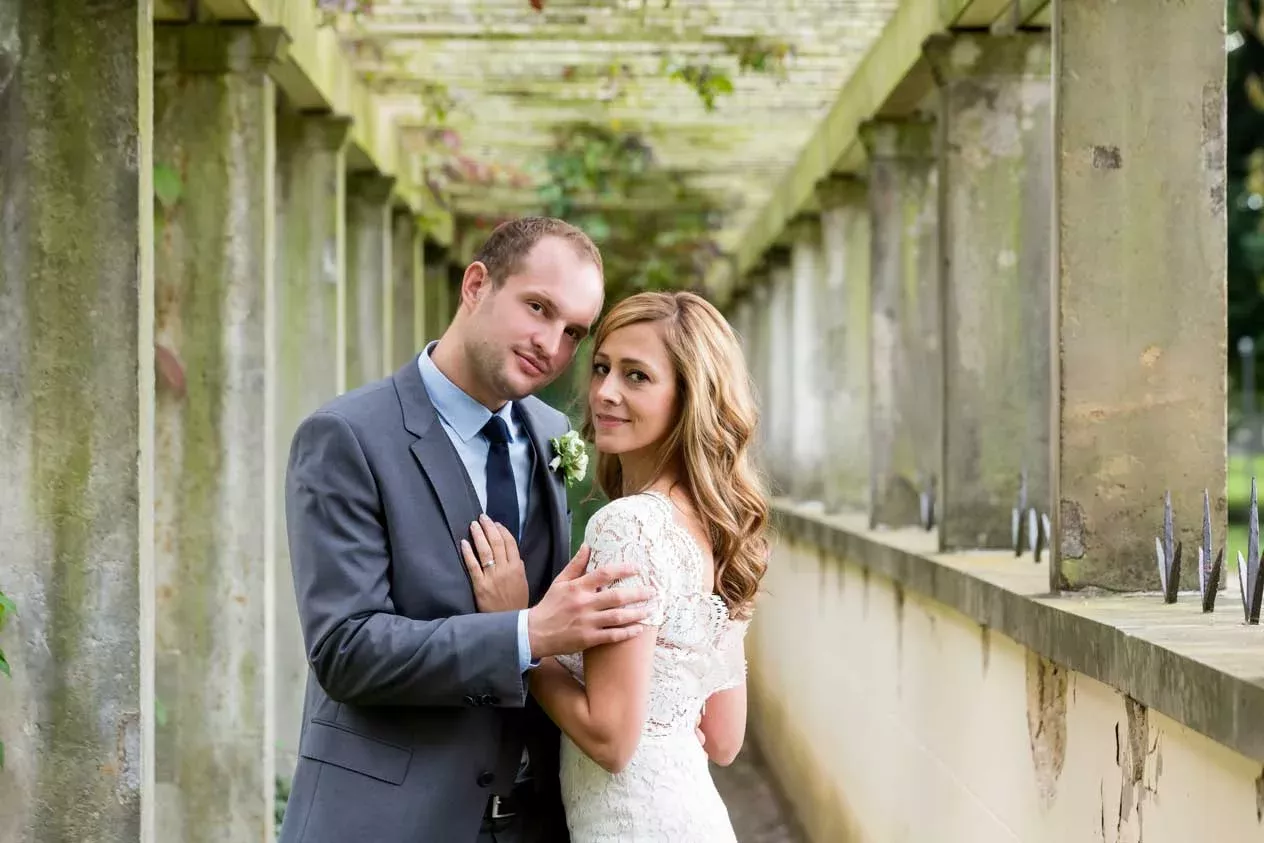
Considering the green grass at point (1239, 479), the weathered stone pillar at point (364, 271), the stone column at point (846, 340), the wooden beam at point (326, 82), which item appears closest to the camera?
the wooden beam at point (326, 82)

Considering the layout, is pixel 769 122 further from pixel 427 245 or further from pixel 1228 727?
pixel 1228 727

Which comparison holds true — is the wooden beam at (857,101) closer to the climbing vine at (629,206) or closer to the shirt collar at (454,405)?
the climbing vine at (629,206)

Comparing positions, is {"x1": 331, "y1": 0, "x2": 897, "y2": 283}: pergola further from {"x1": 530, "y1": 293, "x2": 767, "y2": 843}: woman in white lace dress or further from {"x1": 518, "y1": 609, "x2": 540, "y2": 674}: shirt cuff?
{"x1": 518, "y1": 609, "x2": 540, "y2": 674}: shirt cuff

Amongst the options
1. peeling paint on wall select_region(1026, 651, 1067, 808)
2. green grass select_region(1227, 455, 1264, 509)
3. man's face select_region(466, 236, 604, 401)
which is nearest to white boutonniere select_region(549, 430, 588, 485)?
man's face select_region(466, 236, 604, 401)

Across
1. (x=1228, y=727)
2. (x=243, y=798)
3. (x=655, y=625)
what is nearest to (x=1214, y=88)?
(x=1228, y=727)

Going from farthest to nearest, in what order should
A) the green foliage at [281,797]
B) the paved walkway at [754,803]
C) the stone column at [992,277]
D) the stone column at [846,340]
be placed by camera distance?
1. the stone column at [846,340]
2. the paved walkway at [754,803]
3. the green foliage at [281,797]
4. the stone column at [992,277]

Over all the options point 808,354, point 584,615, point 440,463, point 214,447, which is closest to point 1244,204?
point 808,354

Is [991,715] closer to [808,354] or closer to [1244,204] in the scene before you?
[808,354]

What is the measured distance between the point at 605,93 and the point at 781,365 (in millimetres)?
5302

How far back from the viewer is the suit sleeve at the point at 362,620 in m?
2.80

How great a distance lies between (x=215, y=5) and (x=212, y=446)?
5.26ft

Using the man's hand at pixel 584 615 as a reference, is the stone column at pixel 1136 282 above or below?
above

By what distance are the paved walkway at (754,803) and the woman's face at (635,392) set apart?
6231 millimetres

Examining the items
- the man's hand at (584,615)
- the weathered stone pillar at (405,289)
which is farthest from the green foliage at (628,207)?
the man's hand at (584,615)
